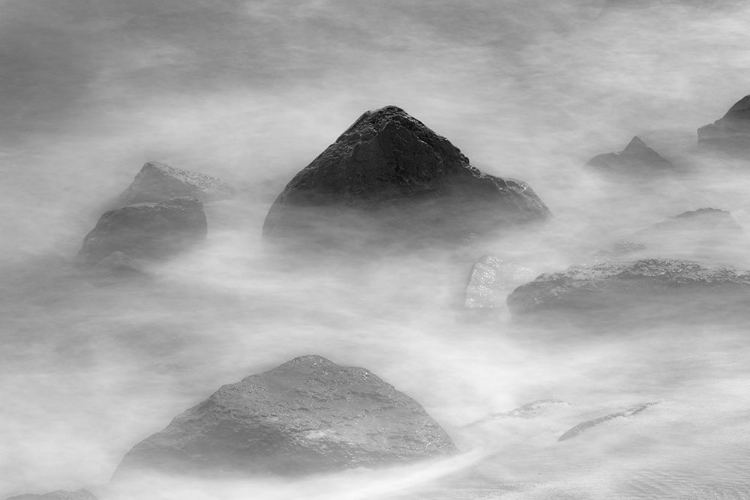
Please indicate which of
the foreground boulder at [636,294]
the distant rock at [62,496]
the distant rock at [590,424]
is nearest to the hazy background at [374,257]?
the distant rock at [590,424]

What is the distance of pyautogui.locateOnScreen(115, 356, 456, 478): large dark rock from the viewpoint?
18.0 ft

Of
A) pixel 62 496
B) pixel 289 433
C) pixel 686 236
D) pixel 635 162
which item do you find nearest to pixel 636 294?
pixel 686 236

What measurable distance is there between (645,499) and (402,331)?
349 centimetres

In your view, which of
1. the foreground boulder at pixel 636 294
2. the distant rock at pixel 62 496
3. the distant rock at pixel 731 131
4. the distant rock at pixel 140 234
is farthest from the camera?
the distant rock at pixel 731 131

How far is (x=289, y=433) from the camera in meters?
5.57

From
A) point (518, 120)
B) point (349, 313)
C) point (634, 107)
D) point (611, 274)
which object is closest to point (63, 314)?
point (349, 313)

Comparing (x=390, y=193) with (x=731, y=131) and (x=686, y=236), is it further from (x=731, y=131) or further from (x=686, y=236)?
(x=731, y=131)

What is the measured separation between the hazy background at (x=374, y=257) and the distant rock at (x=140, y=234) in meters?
0.19

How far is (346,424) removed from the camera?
576 centimetres

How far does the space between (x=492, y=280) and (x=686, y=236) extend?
5.29 ft

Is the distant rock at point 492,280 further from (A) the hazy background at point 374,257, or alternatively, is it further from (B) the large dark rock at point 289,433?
(B) the large dark rock at point 289,433

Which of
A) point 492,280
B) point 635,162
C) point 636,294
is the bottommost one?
point 636,294

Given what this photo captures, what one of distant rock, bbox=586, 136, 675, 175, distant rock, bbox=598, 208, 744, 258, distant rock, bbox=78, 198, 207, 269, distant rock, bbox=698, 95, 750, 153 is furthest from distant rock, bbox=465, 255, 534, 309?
distant rock, bbox=698, 95, 750, 153

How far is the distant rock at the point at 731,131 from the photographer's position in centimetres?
1110
